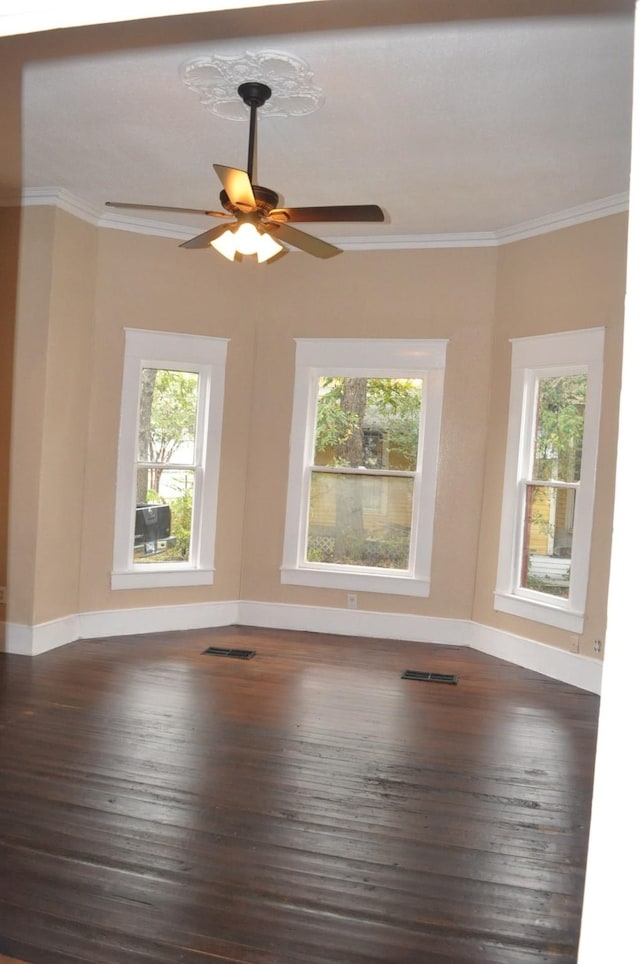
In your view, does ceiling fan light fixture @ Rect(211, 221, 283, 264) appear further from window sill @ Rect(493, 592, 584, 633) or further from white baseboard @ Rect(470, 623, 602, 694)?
white baseboard @ Rect(470, 623, 602, 694)

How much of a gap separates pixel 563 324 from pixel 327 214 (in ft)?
8.40

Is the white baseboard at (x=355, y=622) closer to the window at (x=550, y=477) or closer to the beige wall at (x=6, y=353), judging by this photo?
the window at (x=550, y=477)

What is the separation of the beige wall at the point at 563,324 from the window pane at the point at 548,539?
0.27 m

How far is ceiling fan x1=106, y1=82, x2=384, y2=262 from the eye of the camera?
3.39 meters

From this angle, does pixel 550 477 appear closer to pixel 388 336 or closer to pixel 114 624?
pixel 388 336

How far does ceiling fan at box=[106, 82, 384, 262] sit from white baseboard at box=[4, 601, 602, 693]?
3177mm

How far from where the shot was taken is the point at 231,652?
18.7 feet

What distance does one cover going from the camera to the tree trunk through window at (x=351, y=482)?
6.43m

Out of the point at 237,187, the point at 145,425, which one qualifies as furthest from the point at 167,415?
the point at 237,187

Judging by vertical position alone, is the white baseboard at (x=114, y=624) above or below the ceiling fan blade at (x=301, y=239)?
below

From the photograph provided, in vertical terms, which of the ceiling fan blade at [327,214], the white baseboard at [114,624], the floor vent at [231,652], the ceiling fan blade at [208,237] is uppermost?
the ceiling fan blade at [327,214]

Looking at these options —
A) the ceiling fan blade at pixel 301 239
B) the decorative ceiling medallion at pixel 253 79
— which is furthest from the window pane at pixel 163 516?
the decorative ceiling medallion at pixel 253 79

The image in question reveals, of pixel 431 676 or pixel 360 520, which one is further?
pixel 360 520

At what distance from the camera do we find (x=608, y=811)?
40.5 inches
